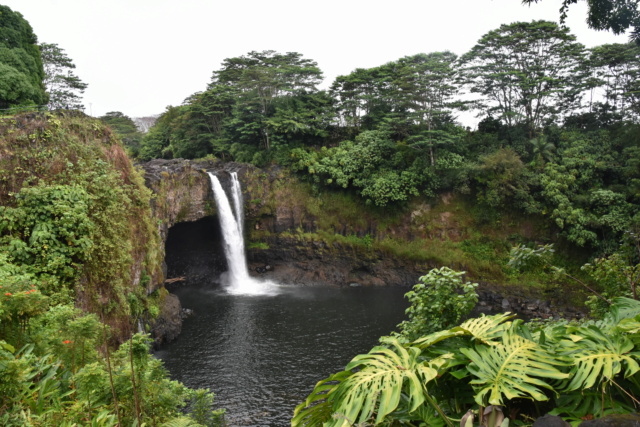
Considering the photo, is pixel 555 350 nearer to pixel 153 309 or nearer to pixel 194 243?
pixel 153 309

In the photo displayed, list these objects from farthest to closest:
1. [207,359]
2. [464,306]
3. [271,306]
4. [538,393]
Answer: [271,306], [207,359], [464,306], [538,393]

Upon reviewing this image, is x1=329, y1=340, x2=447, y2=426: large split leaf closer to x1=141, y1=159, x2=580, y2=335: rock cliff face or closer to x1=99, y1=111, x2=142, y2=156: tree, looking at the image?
x1=141, y1=159, x2=580, y2=335: rock cliff face

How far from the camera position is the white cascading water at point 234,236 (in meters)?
20.2

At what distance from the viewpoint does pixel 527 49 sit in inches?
769

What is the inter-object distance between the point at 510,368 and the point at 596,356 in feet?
1.64

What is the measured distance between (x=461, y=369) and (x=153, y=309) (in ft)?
37.6

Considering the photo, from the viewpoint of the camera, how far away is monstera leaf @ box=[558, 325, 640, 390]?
212cm

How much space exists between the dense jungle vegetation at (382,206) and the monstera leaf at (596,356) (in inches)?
0.6

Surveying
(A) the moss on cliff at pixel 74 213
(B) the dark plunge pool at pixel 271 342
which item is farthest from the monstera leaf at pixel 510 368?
(B) the dark plunge pool at pixel 271 342

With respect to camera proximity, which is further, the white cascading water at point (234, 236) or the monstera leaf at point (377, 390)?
the white cascading water at point (234, 236)

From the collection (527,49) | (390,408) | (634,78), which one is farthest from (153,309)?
(634,78)

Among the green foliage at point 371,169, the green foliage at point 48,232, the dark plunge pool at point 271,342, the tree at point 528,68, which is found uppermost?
the tree at point 528,68

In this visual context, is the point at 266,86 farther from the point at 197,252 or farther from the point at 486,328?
the point at 486,328

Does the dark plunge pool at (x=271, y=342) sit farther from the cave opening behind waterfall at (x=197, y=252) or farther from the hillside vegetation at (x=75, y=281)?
the hillside vegetation at (x=75, y=281)
